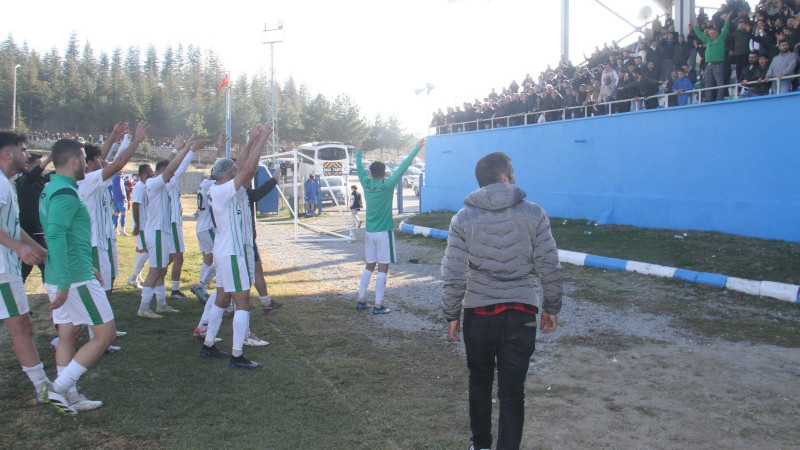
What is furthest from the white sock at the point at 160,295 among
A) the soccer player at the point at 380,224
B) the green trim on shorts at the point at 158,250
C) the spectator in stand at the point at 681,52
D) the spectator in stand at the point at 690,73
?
the spectator in stand at the point at 681,52

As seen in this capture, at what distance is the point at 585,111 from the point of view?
1587 cm

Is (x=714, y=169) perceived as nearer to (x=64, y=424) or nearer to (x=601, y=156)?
(x=601, y=156)

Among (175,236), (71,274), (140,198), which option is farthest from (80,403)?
(140,198)

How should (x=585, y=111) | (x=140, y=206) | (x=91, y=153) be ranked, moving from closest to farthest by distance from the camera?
(x=91, y=153) < (x=140, y=206) < (x=585, y=111)

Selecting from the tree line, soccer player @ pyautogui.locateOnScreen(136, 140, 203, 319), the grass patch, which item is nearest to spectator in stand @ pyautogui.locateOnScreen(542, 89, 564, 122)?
the grass patch

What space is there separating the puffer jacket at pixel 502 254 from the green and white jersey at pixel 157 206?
526cm

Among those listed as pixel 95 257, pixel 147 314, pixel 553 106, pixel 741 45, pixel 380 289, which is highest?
pixel 741 45

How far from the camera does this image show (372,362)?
550 centimetres

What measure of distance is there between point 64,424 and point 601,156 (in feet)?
46.4

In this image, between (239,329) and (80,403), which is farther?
(239,329)

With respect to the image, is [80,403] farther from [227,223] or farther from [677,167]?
[677,167]

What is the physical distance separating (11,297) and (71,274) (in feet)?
2.07

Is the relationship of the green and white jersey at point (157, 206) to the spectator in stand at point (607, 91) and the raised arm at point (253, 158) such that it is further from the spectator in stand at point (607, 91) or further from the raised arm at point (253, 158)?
the spectator in stand at point (607, 91)

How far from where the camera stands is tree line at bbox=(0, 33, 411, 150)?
71.1 m
